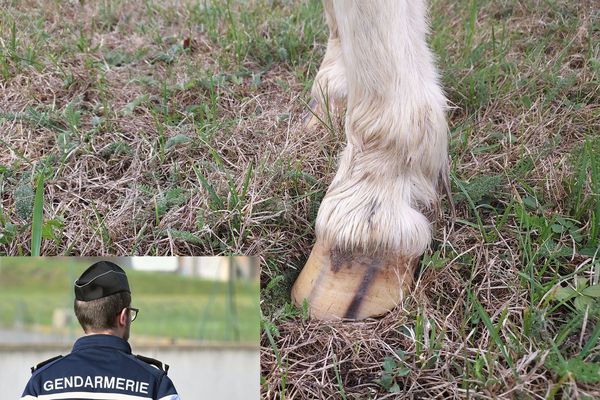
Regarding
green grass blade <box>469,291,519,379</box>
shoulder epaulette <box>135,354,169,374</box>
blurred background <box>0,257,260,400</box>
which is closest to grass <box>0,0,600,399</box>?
green grass blade <box>469,291,519,379</box>

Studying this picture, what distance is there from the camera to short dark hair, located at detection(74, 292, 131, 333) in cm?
142

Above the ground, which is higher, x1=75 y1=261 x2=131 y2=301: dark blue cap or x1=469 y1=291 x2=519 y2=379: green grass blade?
x1=75 y1=261 x2=131 y2=301: dark blue cap

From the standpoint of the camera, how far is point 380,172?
170 cm

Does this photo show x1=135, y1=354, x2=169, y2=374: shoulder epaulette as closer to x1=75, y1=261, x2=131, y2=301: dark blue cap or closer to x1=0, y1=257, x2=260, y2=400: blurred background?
x1=0, y1=257, x2=260, y2=400: blurred background

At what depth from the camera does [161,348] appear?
1452 millimetres

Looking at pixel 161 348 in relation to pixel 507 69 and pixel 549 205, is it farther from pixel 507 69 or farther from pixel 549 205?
pixel 507 69

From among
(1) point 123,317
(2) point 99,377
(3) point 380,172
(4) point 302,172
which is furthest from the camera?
(4) point 302,172

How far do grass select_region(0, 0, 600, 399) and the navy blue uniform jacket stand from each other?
301 mm

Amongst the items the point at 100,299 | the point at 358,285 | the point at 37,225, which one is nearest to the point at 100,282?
the point at 100,299

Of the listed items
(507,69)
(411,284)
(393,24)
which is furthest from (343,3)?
(507,69)

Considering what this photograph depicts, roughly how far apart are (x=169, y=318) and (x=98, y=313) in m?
0.17

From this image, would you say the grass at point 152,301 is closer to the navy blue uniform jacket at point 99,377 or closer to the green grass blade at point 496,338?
the navy blue uniform jacket at point 99,377

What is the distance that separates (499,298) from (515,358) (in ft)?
0.84

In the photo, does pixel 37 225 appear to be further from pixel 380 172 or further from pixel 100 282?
pixel 380 172
